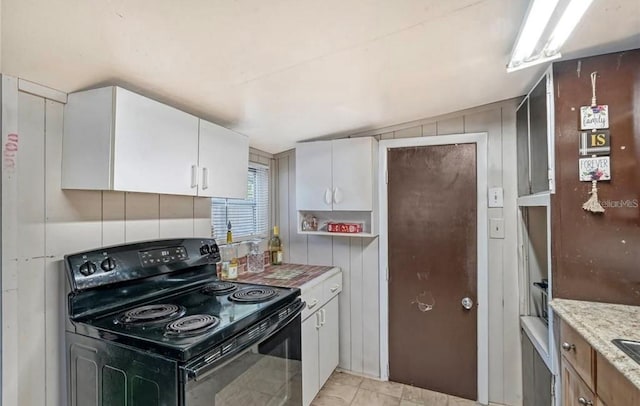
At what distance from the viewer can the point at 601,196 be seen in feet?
4.83

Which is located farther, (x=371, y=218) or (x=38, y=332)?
(x=371, y=218)

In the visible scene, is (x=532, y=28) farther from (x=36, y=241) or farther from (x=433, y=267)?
(x=36, y=241)

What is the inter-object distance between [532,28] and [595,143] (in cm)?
69

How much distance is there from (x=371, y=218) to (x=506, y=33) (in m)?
1.46

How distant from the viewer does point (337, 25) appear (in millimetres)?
1119

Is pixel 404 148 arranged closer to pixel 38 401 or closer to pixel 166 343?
pixel 166 343

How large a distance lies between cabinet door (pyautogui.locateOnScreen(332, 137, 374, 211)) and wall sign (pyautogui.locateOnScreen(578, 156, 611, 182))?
4.05ft

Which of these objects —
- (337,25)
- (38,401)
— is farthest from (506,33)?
(38,401)

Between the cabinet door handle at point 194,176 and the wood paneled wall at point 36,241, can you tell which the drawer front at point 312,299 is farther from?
the wood paneled wall at point 36,241

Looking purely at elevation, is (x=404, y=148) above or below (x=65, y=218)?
above

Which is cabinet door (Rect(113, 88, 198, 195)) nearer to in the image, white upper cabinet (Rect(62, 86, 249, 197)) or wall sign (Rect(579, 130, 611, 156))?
white upper cabinet (Rect(62, 86, 249, 197))

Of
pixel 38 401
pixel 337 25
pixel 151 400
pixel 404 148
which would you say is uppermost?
pixel 337 25

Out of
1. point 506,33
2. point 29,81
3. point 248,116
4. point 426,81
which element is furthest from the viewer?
point 248,116

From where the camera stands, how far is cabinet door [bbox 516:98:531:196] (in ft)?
6.52
